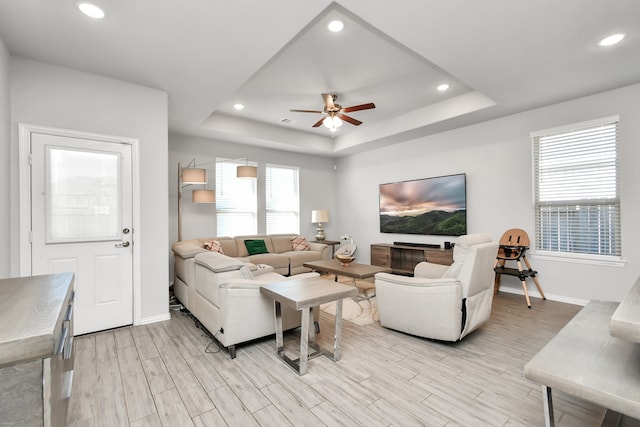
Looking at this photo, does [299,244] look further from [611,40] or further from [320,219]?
[611,40]

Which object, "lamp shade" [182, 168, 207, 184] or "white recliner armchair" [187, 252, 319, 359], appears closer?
"white recliner armchair" [187, 252, 319, 359]

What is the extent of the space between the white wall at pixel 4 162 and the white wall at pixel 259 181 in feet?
8.48

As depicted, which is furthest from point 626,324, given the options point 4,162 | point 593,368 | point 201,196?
point 201,196

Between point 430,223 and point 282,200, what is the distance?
3.20 meters

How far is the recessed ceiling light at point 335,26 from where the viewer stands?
2.75 meters

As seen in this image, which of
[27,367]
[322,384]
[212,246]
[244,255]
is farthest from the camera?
[244,255]

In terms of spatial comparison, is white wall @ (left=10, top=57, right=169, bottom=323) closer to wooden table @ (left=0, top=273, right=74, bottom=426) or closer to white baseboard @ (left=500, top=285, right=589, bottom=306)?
wooden table @ (left=0, top=273, right=74, bottom=426)

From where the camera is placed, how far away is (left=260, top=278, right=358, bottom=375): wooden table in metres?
2.32

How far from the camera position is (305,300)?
2.27 m

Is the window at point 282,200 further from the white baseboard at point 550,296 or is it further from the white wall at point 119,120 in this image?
the white baseboard at point 550,296

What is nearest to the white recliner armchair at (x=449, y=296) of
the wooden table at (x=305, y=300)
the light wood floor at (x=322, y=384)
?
the light wood floor at (x=322, y=384)

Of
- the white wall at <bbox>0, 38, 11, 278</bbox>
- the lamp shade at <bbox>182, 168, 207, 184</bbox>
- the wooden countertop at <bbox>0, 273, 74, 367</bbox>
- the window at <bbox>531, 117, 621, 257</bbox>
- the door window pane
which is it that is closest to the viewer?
the wooden countertop at <bbox>0, 273, 74, 367</bbox>

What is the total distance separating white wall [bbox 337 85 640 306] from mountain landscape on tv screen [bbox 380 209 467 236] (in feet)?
0.41


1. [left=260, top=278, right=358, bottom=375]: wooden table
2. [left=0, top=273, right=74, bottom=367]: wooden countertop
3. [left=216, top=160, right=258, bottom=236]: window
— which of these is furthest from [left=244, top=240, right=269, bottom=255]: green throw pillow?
→ [left=0, top=273, right=74, bottom=367]: wooden countertop
